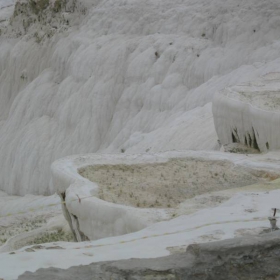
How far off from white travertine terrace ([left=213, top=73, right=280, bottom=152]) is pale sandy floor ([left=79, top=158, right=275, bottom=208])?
2.61m

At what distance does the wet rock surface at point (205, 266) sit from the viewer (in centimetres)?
558

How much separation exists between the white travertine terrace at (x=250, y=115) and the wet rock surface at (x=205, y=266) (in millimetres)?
9489

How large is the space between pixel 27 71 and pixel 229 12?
1556 cm

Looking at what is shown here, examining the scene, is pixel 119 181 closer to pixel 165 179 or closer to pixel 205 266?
pixel 165 179

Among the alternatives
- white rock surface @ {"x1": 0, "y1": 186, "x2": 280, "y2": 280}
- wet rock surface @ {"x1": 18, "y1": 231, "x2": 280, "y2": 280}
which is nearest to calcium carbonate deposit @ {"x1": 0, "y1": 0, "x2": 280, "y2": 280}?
white rock surface @ {"x1": 0, "y1": 186, "x2": 280, "y2": 280}

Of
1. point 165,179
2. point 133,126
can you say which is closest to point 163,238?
point 165,179

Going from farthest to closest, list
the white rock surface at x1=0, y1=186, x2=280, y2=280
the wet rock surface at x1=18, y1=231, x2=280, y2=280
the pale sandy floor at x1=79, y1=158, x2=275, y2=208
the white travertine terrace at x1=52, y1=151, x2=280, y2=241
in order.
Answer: the pale sandy floor at x1=79, y1=158, x2=275, y2=208 → the white travertine terrace at x1=52, y1=151, x2=280, y2=241 → the white rock surface at x1=0, y1=186, x2=280, y2=280 → the wet rock surface at x1=18, y1=231, x2=280, y2=280

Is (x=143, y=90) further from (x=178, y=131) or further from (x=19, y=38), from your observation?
(x=19, y=38)

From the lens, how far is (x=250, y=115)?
15797 millimetres

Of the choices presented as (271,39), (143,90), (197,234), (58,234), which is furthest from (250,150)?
(143,90)

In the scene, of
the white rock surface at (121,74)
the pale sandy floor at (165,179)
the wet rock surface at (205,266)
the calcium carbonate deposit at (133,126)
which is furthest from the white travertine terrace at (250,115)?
the wet rock surface at (205,266)

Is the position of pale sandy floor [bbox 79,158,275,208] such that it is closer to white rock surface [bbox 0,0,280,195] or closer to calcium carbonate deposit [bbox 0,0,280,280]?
calcium carbonate deposit [bbox 0,0,280,280]

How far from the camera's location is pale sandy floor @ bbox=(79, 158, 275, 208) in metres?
11.2

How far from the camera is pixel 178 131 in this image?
21.3 metres
